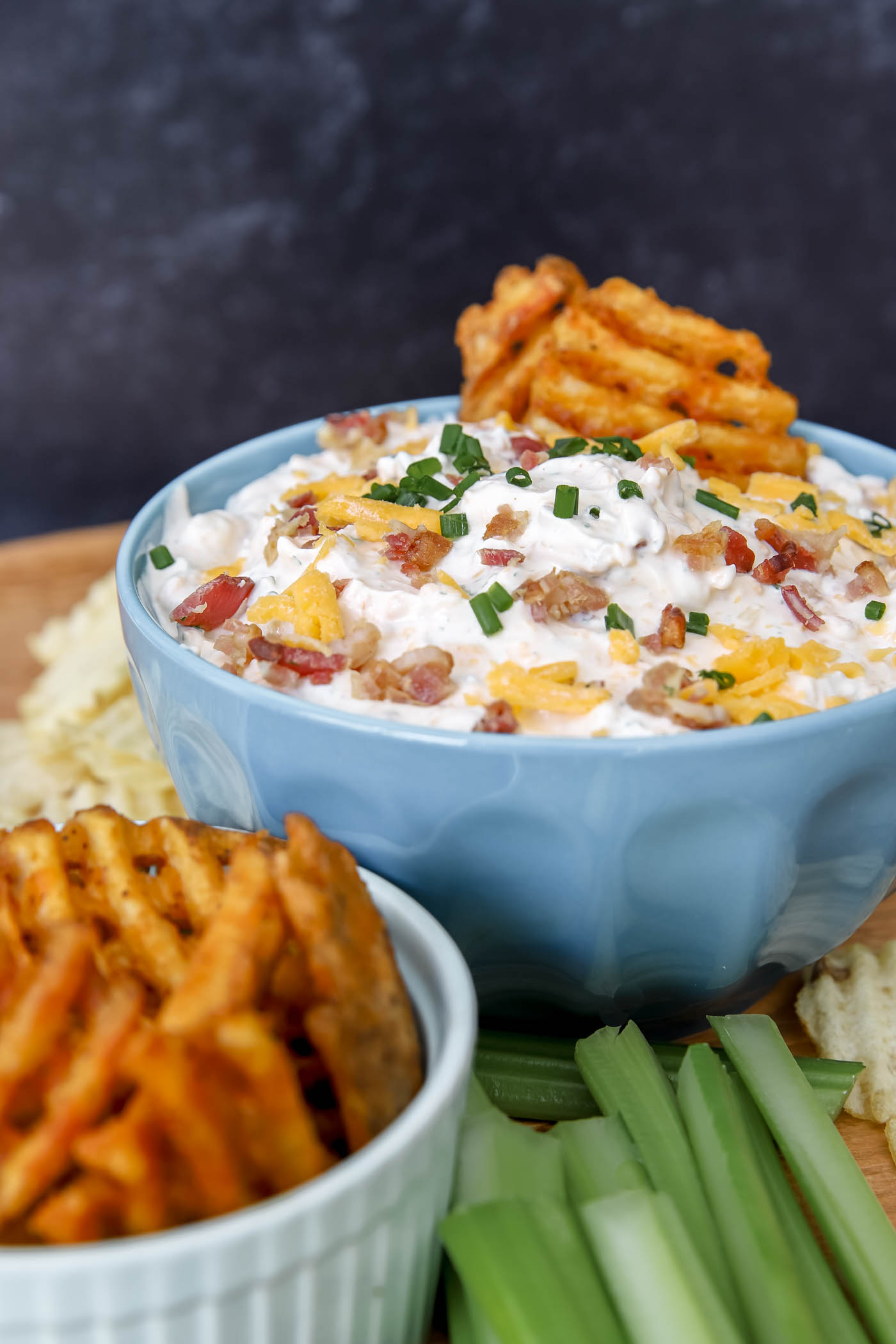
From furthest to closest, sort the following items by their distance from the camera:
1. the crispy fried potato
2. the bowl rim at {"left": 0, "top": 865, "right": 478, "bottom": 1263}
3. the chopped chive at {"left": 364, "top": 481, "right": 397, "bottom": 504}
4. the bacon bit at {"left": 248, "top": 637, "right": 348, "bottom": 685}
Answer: the crispy fried potato, the chopped chive at {"left": 364, "top": 481, "right": 397, "bottom": 504}, the bacon bit at {"left": 248, "top": 637, "right": 348, "bottom": 685}, the bowl rim at {"left": 0, "top": 865, "right": 478, "bottom": 1263}

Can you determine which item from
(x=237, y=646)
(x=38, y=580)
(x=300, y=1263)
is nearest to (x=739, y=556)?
(x=237, y=646)

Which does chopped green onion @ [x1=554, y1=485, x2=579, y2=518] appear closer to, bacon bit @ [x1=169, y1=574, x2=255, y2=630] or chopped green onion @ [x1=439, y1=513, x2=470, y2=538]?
chopped green onion @ [x1=439, y1=513, x2=470, y2=538]

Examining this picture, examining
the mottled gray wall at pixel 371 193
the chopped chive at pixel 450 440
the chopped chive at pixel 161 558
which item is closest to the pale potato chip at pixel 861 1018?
the chopped chive at pixel 450 440

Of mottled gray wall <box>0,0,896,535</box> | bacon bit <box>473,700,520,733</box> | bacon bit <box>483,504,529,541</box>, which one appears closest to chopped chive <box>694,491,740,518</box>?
bacon bit <box>483,504,529,541</box>

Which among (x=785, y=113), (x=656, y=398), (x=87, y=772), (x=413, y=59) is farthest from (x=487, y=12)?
(x=87, y=772)

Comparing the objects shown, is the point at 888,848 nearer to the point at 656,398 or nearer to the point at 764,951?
the point at 764,951

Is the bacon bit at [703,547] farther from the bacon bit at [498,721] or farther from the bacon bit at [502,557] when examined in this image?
the bacon bit at [498,721]
